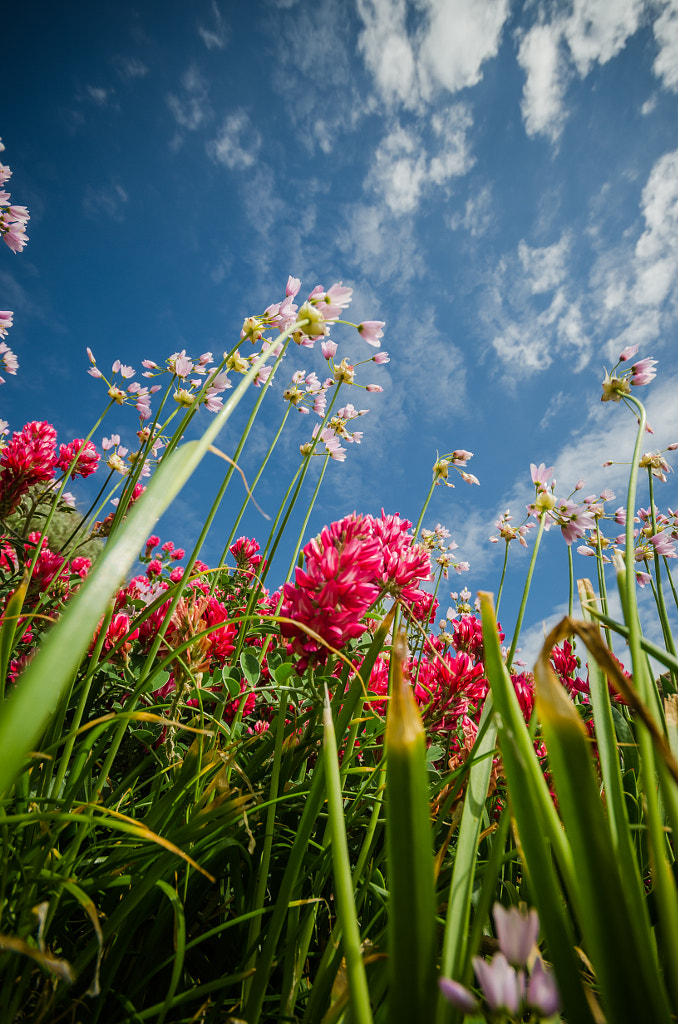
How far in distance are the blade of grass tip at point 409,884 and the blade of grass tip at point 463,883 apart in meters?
0.05

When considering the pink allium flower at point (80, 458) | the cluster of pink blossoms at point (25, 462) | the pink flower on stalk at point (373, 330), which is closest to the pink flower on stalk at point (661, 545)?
the pink flower on stalk at point (373, 330)

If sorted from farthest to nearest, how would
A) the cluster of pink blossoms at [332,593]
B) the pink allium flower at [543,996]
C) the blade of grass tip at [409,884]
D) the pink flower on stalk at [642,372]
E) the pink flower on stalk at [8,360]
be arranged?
the pink flower on stalk at [8,360] < the pink flower on stalk at [642,372] < the cluster of pink blossoms at [332,593] < the blade of grass tip at [409,884] < the pink allium flower at [543,996]

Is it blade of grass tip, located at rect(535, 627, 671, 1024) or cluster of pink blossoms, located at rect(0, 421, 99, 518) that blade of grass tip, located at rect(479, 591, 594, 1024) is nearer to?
blade of grass tip, located at rect(535, 627, 671, 1024)

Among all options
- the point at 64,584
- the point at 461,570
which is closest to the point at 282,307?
the point at 64,584

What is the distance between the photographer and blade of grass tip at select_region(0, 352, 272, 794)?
0.40m

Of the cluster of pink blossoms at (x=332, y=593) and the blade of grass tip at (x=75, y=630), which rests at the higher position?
the cluster of pink blossoms at (x=332, y=593)

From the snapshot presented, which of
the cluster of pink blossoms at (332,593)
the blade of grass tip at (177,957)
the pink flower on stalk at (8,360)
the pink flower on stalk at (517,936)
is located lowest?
the blade of grass tip at (177,957)

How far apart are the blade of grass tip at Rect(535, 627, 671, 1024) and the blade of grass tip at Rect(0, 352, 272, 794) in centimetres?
53

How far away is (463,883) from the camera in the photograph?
0.63 meters

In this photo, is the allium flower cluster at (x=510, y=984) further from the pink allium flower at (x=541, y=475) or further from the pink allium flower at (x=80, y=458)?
the pink allium flower at (x=80, y=458)

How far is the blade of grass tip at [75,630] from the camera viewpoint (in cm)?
40

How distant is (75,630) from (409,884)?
17.7 inches

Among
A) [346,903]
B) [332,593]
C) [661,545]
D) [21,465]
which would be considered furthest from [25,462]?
[661,545]

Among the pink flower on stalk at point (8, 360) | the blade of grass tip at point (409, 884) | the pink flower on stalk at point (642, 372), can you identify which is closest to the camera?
the blade of grass tip at point (409, 884)
